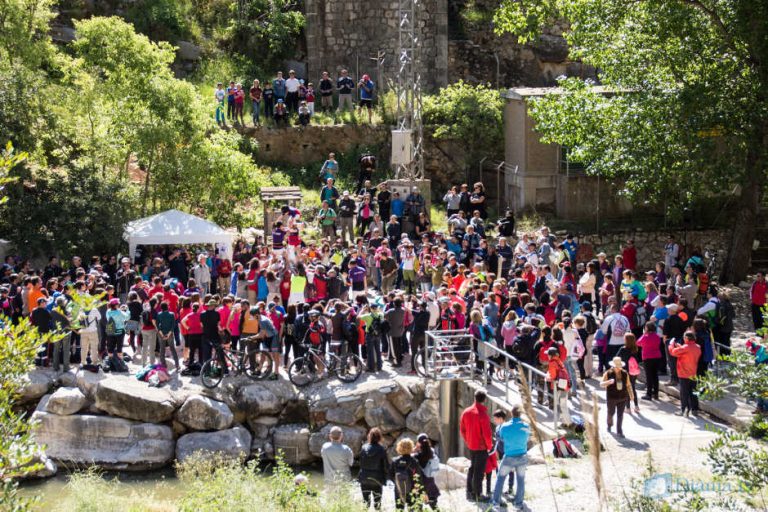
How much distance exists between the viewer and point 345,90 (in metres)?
31.3

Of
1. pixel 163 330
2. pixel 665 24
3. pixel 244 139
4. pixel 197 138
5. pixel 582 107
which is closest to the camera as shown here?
pixel 163 330

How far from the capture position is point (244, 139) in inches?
1177

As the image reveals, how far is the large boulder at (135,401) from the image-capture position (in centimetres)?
1716

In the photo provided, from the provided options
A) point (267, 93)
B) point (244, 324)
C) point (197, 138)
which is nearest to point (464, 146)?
point (267, 93)

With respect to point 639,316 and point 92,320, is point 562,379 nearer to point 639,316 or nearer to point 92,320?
point 639,316

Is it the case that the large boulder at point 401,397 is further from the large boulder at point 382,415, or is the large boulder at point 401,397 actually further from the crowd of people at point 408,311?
the crowd of people at point 408,311

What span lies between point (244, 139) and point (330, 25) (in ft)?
20.3

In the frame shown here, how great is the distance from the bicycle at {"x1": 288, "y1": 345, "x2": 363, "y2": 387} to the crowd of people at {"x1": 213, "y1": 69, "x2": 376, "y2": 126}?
13.6 metres

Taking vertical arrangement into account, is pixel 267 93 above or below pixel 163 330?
above

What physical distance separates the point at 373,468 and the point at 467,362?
5453 mm

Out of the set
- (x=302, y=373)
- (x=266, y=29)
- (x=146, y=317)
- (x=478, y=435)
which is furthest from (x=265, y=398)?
(x=266, y=29)

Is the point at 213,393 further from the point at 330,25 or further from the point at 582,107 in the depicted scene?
the point at 330,25

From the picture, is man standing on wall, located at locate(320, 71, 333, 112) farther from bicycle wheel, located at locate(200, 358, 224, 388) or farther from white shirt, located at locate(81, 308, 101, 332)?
bicycle wheel, located at locate(200, 358, 224, 388)

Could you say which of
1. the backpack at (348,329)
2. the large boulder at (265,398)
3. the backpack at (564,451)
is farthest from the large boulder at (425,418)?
the backpack at (564,451)
